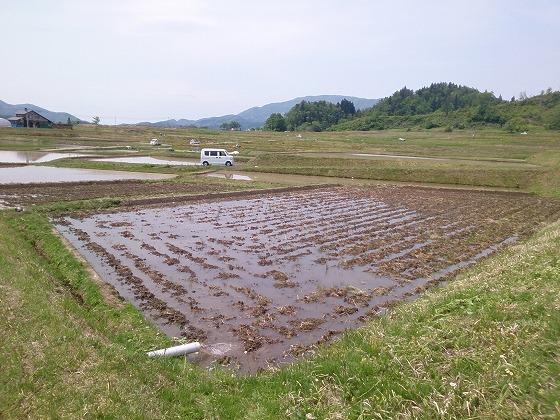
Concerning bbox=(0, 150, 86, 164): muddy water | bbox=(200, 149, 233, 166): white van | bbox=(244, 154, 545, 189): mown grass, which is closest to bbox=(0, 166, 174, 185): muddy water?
bbox=(0, 150, 86, 164): muddy water

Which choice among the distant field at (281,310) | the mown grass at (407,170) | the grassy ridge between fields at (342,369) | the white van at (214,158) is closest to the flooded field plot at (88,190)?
the distant field at (281,310)

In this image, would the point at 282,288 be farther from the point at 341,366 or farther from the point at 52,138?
the point at 52,138

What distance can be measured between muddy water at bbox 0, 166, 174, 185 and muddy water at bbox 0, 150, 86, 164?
4.23 m

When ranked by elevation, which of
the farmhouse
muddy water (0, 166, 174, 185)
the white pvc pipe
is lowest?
the white pvc pipe

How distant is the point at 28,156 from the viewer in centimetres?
3897

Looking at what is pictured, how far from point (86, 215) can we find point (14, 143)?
41611 millimetres

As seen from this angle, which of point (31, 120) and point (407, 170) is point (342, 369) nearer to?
point (407, 170)

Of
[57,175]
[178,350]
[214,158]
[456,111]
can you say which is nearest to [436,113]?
[456,111]

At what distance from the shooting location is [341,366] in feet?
16.4

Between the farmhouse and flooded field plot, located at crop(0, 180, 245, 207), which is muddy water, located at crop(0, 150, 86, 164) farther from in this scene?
the farmhouse

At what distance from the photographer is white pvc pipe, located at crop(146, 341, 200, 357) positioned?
6.03 m

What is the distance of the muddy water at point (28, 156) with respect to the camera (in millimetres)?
35156

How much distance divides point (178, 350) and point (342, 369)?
8.63ft

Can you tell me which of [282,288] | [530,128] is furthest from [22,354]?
[530,128]
